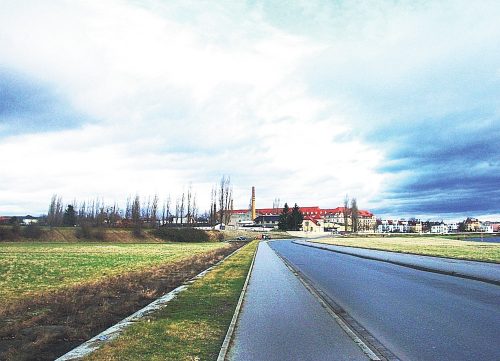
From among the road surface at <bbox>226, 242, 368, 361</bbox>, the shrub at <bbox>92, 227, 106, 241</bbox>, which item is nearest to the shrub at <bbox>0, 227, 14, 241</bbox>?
the shrub at <bbox>92, 227, 106, 241</bbox>

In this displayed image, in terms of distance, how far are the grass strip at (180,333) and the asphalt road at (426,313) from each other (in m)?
3.14

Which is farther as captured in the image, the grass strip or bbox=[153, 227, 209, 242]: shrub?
bbox=[153, 227, 209, 242]: shrub

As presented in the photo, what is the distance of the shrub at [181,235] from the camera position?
87.9 meters

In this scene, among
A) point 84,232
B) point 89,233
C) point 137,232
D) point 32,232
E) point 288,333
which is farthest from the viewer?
point 137,232

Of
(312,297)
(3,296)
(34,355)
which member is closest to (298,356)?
(34,355)

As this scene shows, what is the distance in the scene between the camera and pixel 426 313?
1084cm

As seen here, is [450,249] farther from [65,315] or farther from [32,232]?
[32,232]

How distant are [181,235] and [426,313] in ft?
262

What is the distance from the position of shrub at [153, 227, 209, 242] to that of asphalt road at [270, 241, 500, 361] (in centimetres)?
7038

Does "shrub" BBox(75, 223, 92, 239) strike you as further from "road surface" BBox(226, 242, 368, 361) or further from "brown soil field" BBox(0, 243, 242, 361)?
"road surface" BBox(226, 242, 368, 361)

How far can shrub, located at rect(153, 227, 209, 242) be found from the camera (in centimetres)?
8794

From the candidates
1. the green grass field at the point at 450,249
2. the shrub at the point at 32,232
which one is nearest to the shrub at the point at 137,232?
the shrub at the point at 32,232

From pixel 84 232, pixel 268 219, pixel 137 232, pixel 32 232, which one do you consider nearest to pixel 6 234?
pixel 32 232

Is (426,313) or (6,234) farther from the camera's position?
(6,234)
